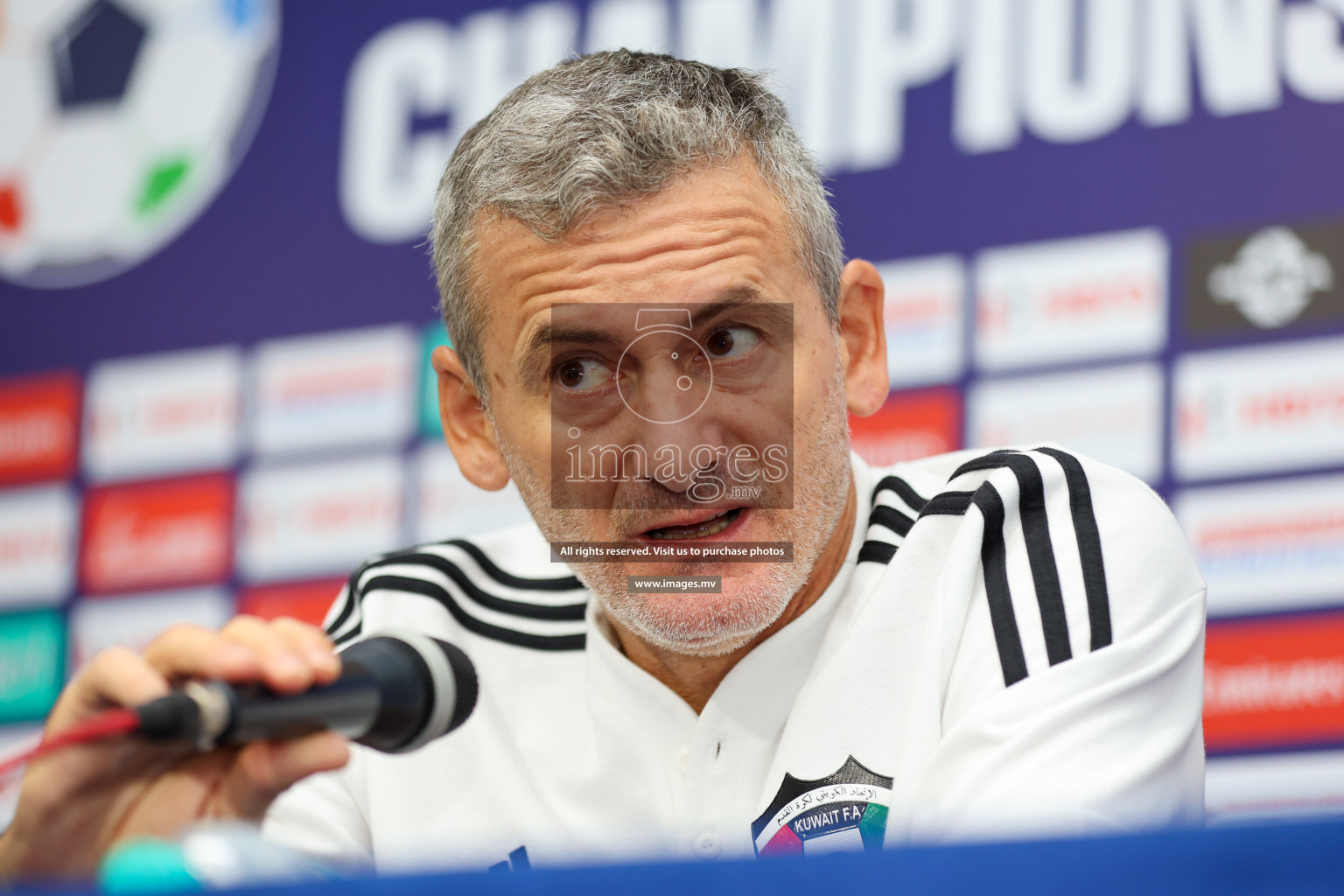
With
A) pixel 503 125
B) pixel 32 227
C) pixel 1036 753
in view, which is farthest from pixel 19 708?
pixel 1036 753

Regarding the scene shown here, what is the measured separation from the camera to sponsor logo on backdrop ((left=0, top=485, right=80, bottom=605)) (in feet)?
9.02

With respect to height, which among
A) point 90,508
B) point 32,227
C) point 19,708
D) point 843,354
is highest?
point 32,227

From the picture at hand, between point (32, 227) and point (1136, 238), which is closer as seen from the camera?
point (1136, 238)

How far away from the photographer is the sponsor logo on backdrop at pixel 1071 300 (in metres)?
2.05

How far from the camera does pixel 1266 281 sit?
1.99 metres

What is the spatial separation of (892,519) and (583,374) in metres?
0.34

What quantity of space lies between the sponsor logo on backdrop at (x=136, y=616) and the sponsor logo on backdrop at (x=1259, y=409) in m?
1.77

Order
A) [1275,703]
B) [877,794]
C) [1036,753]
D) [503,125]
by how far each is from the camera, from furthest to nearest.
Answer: [1275,703] < [503,125] < [877,794] < [1036,753]

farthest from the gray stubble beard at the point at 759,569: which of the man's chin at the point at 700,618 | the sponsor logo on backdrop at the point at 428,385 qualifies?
the sponsor logo on backdrop at the point at 428,385

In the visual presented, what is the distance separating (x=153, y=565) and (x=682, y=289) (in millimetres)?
1847

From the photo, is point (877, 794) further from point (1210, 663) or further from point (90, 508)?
point (90, 508)

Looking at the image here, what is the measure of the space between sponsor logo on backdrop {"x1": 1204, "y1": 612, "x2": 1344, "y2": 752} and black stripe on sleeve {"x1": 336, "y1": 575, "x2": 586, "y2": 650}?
0.98m

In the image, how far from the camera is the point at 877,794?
1.13 meters

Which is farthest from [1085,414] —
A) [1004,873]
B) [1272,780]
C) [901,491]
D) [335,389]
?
[1004,873]
